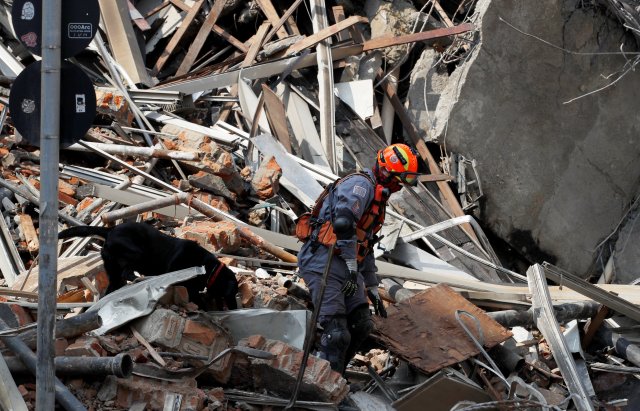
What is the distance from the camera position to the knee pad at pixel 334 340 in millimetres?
6262

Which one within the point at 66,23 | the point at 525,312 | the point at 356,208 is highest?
the point at 66,23

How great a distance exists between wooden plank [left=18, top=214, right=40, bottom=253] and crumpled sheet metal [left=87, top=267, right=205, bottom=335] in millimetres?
2499

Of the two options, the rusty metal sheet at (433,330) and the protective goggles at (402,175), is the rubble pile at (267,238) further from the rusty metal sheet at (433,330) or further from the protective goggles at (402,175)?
the protective goggles at (402,175)

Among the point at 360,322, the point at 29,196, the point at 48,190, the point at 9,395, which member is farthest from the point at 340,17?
the point at 48,190

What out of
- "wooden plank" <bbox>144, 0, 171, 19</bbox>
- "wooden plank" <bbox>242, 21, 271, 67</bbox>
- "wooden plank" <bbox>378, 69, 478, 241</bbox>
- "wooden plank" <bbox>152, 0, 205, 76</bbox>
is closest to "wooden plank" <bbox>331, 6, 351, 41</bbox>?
"wooden plank" <bbox>378, 69, 478, 241</bbox>

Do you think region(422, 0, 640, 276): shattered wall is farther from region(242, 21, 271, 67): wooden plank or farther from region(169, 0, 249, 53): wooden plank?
region(169, 0, 249, 53): wooden plank

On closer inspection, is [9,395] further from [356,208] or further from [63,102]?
[356,208]

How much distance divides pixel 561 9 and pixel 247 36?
4035 millimetres

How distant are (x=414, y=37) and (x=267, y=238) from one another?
3.55 metres

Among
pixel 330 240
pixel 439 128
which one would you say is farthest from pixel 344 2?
pixel 330 240

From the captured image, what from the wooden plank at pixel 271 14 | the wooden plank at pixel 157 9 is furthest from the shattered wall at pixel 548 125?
the wooden plank at pixel 157 9

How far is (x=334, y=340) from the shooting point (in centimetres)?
625

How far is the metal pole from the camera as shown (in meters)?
3.85

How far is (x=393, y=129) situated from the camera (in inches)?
461
